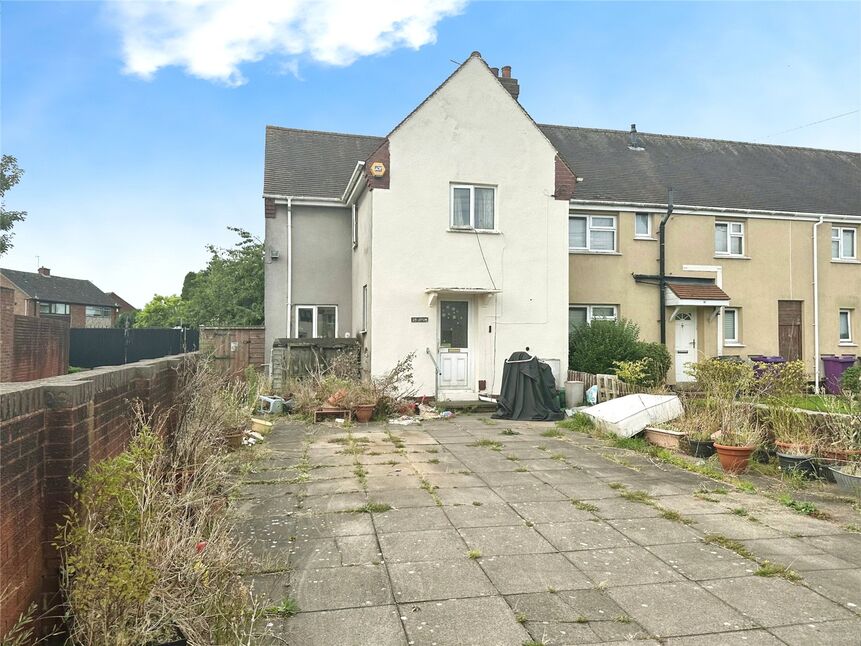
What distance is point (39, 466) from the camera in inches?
121

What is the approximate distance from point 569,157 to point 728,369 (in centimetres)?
1071

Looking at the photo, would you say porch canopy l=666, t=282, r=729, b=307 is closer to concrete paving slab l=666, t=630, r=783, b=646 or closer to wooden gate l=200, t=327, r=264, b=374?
wooden gate l=200, t=327, r=264, b=374

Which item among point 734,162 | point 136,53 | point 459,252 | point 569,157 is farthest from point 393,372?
point 734,162

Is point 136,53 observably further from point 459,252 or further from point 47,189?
point 459,252

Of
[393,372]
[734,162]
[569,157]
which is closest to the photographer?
[393,372]

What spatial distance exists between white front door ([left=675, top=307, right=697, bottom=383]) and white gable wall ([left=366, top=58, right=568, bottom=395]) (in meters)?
5.19

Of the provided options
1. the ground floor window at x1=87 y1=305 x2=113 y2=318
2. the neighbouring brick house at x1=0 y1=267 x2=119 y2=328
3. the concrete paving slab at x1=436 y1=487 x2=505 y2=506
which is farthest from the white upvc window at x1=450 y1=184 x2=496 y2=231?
the ground floor window at x1=87 y1=305 x2=113 y2=318

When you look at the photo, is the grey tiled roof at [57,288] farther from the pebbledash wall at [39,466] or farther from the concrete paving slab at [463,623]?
the concrete paving slab at [463,623]

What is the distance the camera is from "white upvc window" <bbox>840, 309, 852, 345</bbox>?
18.7m

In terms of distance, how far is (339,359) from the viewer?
43.4 feet

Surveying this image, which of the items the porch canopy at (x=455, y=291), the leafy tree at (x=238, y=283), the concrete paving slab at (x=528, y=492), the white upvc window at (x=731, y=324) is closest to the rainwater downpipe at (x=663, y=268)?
the white upvc window at (x=731, y=324)

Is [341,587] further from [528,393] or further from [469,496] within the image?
[528,393]

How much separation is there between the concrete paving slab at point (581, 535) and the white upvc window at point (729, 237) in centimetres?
1493

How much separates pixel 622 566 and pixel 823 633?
4.26 feet
